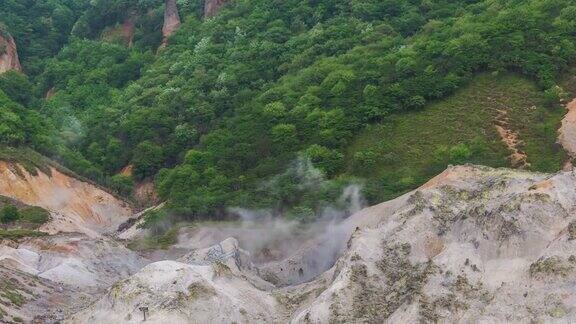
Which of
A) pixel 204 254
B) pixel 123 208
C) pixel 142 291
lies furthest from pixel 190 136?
pixel 142 291

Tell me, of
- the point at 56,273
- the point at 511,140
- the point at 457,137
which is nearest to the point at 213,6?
the point at 457,137

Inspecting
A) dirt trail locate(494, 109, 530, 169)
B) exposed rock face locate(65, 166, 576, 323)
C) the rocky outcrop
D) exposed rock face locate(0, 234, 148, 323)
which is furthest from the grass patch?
the rocky outcrop

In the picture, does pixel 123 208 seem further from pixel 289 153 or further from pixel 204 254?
pixel 204 254

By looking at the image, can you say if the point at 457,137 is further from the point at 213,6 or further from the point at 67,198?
the point at 213,6

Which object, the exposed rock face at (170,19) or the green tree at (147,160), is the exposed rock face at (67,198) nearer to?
the green tree at (147,160)

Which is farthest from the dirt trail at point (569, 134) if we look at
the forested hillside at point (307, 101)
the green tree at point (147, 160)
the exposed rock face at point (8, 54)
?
the exposed rock face at point (8, 54)
